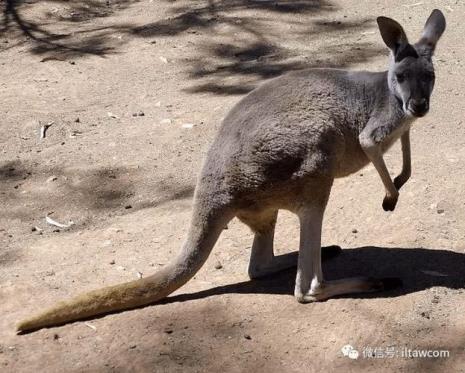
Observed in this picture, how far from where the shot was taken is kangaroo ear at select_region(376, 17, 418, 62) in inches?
153

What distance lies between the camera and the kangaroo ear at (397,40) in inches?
153

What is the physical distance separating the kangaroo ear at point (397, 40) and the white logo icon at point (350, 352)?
1406 mm

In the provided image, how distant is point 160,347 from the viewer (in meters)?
3.50

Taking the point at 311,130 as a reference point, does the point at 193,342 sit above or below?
below

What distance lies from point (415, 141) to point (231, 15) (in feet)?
12.3

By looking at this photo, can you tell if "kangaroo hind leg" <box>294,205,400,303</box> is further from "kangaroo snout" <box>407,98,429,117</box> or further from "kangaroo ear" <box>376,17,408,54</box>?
"kangaroo ear" <box>376,17,408,54</box>

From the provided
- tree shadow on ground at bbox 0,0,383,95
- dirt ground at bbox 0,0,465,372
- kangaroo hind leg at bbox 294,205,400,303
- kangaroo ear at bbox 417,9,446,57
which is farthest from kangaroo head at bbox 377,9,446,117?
tree shadow on ground at bbox 0,0,383,95

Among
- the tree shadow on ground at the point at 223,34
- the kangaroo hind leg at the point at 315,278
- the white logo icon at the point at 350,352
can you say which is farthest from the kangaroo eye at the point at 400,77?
the tree shadow on ground at the point at 223,34

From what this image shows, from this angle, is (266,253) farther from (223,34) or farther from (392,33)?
(223,34)

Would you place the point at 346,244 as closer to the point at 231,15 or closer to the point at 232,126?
the point at 232,126

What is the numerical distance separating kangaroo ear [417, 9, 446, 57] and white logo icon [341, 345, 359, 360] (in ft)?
4.78

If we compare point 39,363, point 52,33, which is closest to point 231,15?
point 52,33

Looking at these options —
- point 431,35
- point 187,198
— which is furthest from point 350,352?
point 187,198

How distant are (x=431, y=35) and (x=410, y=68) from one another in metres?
0.27
